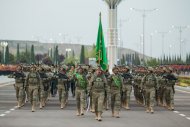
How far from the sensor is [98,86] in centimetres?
2188

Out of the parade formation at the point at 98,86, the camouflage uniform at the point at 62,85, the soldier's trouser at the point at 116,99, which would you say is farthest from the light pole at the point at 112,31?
the soldier's trouser at the point at 116,99

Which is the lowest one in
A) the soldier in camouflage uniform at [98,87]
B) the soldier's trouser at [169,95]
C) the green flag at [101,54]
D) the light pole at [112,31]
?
→ the soldier's trouser at [169,95]

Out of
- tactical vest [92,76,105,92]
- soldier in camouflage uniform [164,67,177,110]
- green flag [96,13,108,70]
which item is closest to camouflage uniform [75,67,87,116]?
tactical vest [92,76,105,92]

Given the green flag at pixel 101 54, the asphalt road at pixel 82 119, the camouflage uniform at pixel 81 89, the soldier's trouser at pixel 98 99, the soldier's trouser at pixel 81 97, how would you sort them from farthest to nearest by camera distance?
the green flag at pixel 101 54
the camouflage uniform at pixel 81 89
the soldier's trouser at pixel 81 97
the soldier's trouser at pixel 98 99
the asphalt road at pixel 82 119

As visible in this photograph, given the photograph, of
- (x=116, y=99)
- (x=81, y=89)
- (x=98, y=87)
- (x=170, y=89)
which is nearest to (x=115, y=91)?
(x=116, y=99)

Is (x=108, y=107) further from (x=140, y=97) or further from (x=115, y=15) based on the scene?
(x=115, y=15)

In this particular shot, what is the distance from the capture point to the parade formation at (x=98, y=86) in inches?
869

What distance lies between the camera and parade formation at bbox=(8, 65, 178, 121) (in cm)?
2208

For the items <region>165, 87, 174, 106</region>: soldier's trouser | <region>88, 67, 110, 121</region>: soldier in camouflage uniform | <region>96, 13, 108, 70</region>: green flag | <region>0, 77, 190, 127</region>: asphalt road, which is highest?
<region>96, 13, 108, 70</region>: green flag

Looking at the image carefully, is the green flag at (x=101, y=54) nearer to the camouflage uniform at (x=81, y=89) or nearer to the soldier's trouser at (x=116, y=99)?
the camouflage uniform at (x=81, y=89)

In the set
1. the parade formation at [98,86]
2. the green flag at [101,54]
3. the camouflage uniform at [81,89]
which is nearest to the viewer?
the parade formation at [98,86]

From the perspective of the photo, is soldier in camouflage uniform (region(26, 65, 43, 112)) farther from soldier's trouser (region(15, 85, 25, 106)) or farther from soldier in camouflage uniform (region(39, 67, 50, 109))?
soldier in camouflage uniform (region(39, 67, 50, 109))

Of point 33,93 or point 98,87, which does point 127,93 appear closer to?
point 33,93

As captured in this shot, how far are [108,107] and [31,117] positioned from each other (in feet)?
18.6
